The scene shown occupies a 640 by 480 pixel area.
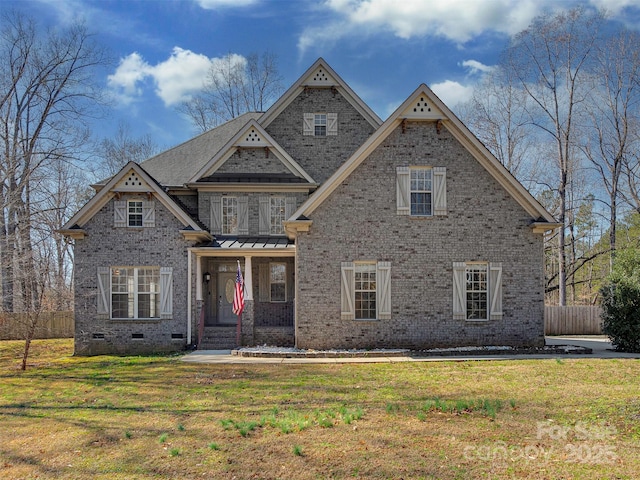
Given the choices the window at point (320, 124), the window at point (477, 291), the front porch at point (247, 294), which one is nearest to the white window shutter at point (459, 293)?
the window at point (477, 291)

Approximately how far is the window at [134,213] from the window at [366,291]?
7154 millimetres

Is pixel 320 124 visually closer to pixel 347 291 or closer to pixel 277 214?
pixel 277 214

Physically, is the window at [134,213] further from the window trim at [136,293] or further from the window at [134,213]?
the window trim at [136,293]

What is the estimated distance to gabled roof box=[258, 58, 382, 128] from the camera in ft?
61.2

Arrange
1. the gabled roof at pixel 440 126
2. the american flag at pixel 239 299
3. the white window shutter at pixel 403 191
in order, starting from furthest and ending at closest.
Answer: the american flag at pixel 239 299
the white window shutter at pixel 403 191
the gabled roof at pixel 440 126

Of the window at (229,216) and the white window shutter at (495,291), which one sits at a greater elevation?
the window at (229,216)

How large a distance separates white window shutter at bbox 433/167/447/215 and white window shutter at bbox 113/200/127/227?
33.4 ft

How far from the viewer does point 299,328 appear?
1434 centimetres

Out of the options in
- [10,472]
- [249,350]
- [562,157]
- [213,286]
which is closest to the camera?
[10,472]

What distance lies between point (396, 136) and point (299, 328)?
6.57m

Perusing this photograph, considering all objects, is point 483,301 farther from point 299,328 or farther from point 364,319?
point 299,328

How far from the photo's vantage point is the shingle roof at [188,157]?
19.3 m

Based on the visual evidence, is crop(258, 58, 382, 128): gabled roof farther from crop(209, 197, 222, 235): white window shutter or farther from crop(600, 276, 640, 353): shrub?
crop(600, 276, 640, 353): shrub

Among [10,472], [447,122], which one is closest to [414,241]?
[447,122]
